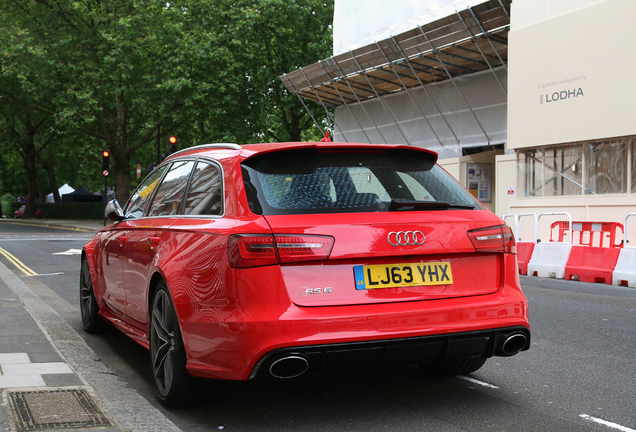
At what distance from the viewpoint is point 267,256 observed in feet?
11.3

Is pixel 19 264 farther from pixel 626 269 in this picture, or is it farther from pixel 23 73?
pixel 23 73

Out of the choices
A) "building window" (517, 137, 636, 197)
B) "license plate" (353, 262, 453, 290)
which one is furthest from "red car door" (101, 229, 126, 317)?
"building window" (517, 137, 636, 197)

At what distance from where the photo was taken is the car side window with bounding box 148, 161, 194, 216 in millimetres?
4586

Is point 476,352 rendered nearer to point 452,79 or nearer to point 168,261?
point 168,261

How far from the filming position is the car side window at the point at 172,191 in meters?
4.59

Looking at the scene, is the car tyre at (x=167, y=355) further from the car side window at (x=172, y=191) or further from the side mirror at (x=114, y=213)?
the side mirror at (x=114, y=213)

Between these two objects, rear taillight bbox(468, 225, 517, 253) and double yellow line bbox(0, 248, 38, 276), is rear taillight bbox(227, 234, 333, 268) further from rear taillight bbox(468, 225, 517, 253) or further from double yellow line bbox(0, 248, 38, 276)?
double yellow line bbox(0, 248, 38, 276)

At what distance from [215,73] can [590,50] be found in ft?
66.5

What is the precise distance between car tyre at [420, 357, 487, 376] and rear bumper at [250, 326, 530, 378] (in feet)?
2.64

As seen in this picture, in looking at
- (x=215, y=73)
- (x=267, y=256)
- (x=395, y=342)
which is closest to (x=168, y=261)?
(x=267, y=256)

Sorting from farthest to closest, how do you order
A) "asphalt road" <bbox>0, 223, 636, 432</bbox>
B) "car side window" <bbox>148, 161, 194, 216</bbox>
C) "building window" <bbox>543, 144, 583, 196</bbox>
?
"building window" <bbox>543, 144, 583, 196</bbox> → "car side window" <bbox>148, 161, 194, 216</bbox> → "asphalt road" <bbox>0, 223, 636, 432</bbox>

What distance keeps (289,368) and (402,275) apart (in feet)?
2.52

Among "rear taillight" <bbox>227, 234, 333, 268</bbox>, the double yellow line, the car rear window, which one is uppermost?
the car rear window

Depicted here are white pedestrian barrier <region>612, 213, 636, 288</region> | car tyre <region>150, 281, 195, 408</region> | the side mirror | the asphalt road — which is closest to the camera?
the asphalt road
